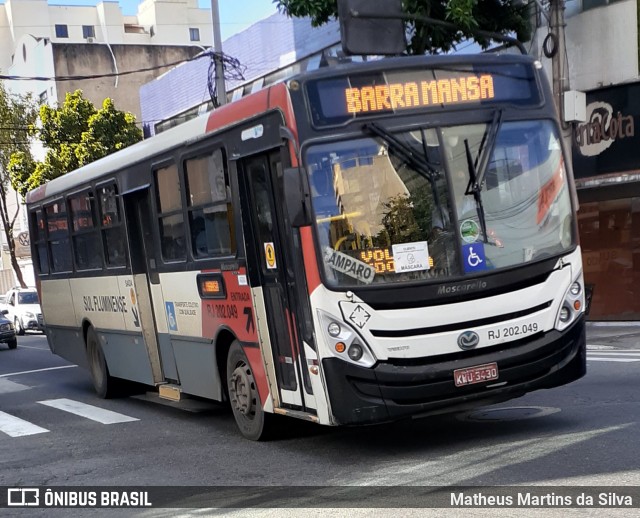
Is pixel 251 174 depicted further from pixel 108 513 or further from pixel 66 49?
pixel 66 49

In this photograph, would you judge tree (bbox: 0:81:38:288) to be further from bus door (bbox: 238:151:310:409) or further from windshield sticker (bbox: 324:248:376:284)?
windshield sticker (bbox: 324:248:376:284)

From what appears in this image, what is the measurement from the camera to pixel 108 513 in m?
7.47

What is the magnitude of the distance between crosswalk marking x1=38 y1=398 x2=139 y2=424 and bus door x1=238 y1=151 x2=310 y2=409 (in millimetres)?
3945

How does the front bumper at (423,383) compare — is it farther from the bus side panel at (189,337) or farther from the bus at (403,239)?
the bus side panel at (189,337)

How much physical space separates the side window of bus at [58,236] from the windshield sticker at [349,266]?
8.05 meters

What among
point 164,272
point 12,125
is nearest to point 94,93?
point 12,125

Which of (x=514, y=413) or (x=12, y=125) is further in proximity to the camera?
(x=12, y=125)

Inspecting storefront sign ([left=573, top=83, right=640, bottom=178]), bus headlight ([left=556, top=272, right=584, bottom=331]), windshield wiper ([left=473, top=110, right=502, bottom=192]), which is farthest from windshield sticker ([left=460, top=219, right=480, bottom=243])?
storefront sign ([left=573, top=83, right=640, bottom=178])

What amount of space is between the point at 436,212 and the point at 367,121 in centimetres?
89

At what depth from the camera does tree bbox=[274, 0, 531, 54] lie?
1692 centimetres

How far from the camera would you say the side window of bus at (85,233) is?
1381cm

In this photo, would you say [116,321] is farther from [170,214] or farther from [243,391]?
[243,391]

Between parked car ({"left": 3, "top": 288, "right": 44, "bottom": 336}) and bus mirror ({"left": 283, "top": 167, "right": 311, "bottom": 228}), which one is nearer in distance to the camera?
bus mirror ({"left": 283, "top": 167, "right": 311, "bottom": 228})

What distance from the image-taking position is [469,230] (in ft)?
26.5
